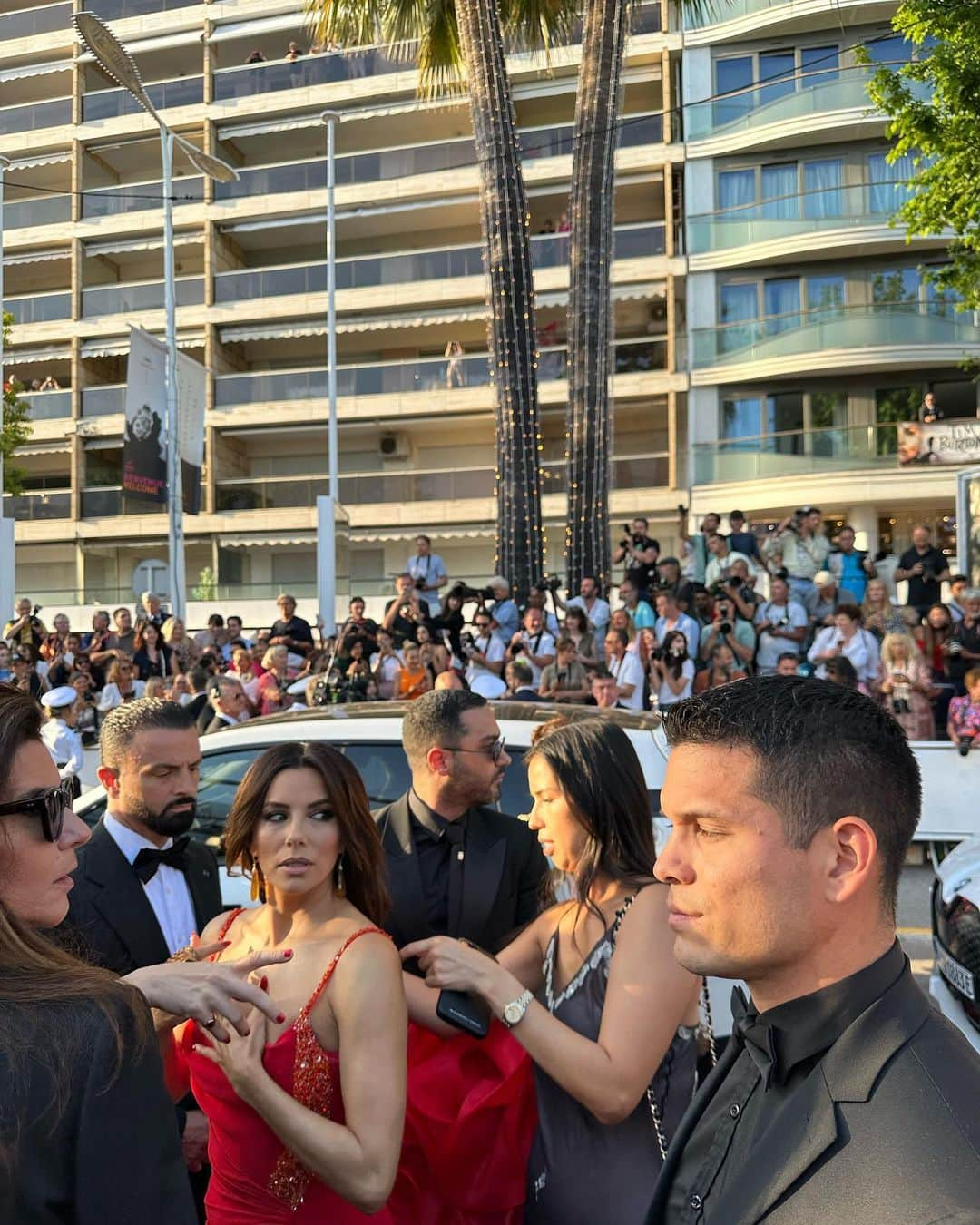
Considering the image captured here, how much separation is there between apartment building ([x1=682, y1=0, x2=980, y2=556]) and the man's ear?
25258 mm

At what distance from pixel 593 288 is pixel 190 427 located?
24.2 ft

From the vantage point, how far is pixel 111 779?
3561mm

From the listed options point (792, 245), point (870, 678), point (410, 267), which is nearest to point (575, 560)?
point (870, 678)

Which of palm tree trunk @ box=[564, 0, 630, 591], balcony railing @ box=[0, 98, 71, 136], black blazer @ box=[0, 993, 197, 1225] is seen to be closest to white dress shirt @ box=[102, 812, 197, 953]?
black blazer @ box=[0, 993, 197, 1225]

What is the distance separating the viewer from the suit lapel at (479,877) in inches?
149

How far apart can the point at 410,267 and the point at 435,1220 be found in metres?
33.5

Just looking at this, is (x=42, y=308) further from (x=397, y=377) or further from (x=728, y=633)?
(x=728, y=633)

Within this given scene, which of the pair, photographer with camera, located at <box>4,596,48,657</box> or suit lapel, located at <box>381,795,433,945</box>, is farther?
photographer with camera, located at <box>4,596,48,657</box>

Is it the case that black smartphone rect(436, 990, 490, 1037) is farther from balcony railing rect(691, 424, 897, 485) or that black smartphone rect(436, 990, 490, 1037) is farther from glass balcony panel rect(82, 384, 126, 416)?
glass balcony panel rect(82, 384, 126, 416)

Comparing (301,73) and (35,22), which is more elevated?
(35,22)

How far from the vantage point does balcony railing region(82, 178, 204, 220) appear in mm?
37406

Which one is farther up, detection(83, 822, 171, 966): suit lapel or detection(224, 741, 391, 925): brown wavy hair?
detection(224, 741, 391, 925): brown wavy hair

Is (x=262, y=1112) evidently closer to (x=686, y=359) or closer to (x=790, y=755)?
(x=790, y=755)

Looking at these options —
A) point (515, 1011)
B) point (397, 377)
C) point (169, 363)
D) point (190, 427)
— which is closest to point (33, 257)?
point (397, 377)
